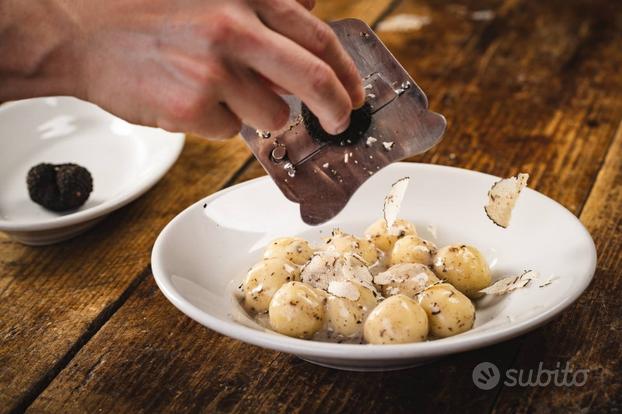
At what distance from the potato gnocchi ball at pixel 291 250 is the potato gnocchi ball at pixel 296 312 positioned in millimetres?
103

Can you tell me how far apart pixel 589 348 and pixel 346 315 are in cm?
27

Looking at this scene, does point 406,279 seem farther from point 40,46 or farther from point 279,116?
point 40,46

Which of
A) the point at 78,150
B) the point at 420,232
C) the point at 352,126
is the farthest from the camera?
the point at 78,150

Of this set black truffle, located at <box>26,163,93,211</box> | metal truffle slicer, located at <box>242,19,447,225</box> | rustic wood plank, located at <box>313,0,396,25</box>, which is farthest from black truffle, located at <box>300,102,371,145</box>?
rustic wood plank, located at <box>313,0,396,25</box>

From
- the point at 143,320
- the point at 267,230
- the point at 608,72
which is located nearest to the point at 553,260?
the point at 267,230

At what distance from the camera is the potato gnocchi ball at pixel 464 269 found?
934 millimetres

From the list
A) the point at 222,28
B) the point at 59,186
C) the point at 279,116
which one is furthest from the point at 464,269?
the point at 59,186

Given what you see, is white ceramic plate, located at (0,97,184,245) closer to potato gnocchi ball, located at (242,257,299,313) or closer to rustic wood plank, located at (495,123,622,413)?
potato gnocchi ball, located at (242,257,299,313)

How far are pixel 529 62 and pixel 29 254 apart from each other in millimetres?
1061

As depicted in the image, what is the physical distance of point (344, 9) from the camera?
77.3 inches

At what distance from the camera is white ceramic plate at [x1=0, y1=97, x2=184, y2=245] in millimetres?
1262

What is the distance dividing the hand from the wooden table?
0.89 ft

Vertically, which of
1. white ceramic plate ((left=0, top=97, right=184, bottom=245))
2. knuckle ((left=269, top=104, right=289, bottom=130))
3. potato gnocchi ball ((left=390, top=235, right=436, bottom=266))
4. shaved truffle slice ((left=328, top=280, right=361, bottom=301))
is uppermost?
knuckle ((left=269, top=104, right=289, bottom=130))

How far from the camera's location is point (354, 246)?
0.98 m
